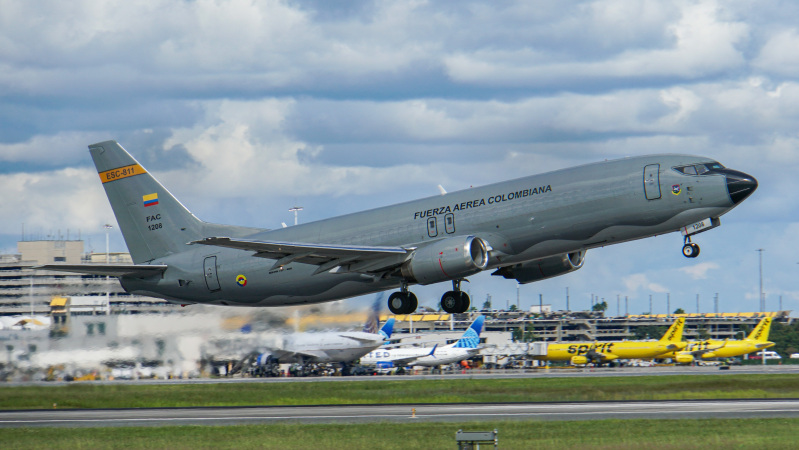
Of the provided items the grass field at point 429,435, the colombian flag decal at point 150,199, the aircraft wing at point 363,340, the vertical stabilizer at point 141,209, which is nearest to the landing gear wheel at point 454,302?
the grass field at point 429,435

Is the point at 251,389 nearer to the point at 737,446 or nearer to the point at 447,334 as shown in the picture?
the point at 737,446

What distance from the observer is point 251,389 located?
2239 inches

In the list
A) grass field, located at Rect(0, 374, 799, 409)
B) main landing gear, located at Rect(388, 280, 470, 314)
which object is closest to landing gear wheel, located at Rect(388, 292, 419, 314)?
main landing gear, located at Rect(388, 280, 470, 314)

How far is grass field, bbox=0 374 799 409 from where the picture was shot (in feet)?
166

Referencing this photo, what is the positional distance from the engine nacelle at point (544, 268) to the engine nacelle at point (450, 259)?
5481mm

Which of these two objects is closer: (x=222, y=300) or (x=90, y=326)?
(x=222, y=300)

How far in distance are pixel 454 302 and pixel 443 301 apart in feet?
1.80

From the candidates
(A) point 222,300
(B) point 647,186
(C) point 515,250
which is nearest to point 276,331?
(A) point 222,300

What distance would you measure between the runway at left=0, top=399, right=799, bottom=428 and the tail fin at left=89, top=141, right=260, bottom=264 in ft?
29.6

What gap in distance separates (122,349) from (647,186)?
30.2 m

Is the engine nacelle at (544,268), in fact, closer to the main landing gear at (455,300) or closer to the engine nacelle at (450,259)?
the main landing gear at (455,300)

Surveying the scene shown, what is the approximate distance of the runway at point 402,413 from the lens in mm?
39438

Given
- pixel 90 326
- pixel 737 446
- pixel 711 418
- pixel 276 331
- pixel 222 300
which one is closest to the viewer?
pixel 737 446

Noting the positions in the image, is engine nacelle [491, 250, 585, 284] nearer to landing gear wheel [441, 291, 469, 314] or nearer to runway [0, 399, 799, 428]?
landing gear wheel [441, 291, 469, 314]
